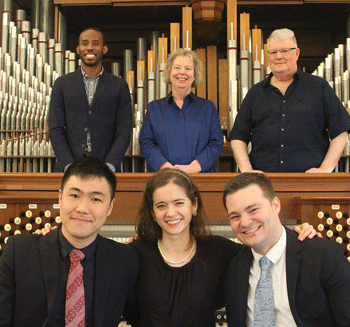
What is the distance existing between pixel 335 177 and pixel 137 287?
1374 mm

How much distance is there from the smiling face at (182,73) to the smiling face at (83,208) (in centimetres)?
140

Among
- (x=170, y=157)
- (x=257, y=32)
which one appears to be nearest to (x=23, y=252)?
(x=170, y=157)

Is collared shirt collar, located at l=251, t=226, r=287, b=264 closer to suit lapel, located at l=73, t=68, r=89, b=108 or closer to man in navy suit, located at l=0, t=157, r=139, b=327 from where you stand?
man in navy suit, located at l=0, t=157, r=139, b=327

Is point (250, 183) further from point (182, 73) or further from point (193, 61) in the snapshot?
point (193, 61)

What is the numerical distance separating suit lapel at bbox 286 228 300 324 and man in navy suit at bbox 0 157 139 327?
0.70m

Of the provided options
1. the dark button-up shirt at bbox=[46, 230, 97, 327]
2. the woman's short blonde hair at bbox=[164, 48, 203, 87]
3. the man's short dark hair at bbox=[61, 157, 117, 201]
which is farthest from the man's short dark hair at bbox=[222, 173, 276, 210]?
the woman's short blonde hair at bbox=[164, 48, 203, 87]

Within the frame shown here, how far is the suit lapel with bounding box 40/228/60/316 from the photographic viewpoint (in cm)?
191

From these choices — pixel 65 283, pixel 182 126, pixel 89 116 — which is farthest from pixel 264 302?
pixel 89 116

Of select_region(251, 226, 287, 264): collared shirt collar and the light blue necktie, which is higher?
select_region(251, 226, 287, 264): collared shirt collar

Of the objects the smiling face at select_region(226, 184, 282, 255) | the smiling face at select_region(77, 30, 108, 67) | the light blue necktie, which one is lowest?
the light blue necktie

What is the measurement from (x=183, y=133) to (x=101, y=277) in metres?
1.51

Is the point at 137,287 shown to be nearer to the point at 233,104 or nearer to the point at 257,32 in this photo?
the point at 233,104

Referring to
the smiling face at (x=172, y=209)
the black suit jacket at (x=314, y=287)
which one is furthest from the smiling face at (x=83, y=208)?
the black suit jacket at (x=314, y=287)

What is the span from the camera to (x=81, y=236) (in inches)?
78.4
